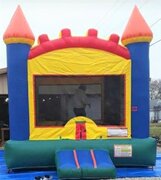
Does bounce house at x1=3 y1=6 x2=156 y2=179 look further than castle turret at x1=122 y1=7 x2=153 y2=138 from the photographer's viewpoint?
No

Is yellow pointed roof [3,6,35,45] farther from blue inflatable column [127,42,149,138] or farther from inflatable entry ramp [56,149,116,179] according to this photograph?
inflatable entry ramp [56,149,116,179]

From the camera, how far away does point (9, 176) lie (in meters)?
7.04

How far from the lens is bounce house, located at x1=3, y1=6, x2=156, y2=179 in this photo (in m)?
7.41

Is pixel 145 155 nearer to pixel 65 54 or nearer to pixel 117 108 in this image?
pixel 117 108

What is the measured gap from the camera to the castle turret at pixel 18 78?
7398mm

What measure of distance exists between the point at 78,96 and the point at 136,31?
1.85 m

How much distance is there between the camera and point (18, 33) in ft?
24.1

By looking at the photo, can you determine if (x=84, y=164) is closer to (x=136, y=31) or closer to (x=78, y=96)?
(x=78, y=96)

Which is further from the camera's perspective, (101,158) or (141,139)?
(141,139)

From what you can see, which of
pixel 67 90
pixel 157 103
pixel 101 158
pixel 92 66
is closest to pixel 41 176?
pixel 101 158

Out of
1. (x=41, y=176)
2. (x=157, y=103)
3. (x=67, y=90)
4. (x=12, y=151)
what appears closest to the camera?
(x=41, y=176)

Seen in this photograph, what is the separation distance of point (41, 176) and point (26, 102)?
1580 mm

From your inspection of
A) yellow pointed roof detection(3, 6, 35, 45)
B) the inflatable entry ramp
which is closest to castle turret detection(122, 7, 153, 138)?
the inflatable entry ramp

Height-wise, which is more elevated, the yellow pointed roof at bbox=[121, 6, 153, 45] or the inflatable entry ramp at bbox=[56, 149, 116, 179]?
the yellow pointed roof at bbox=[121, 6, 153, 45]
